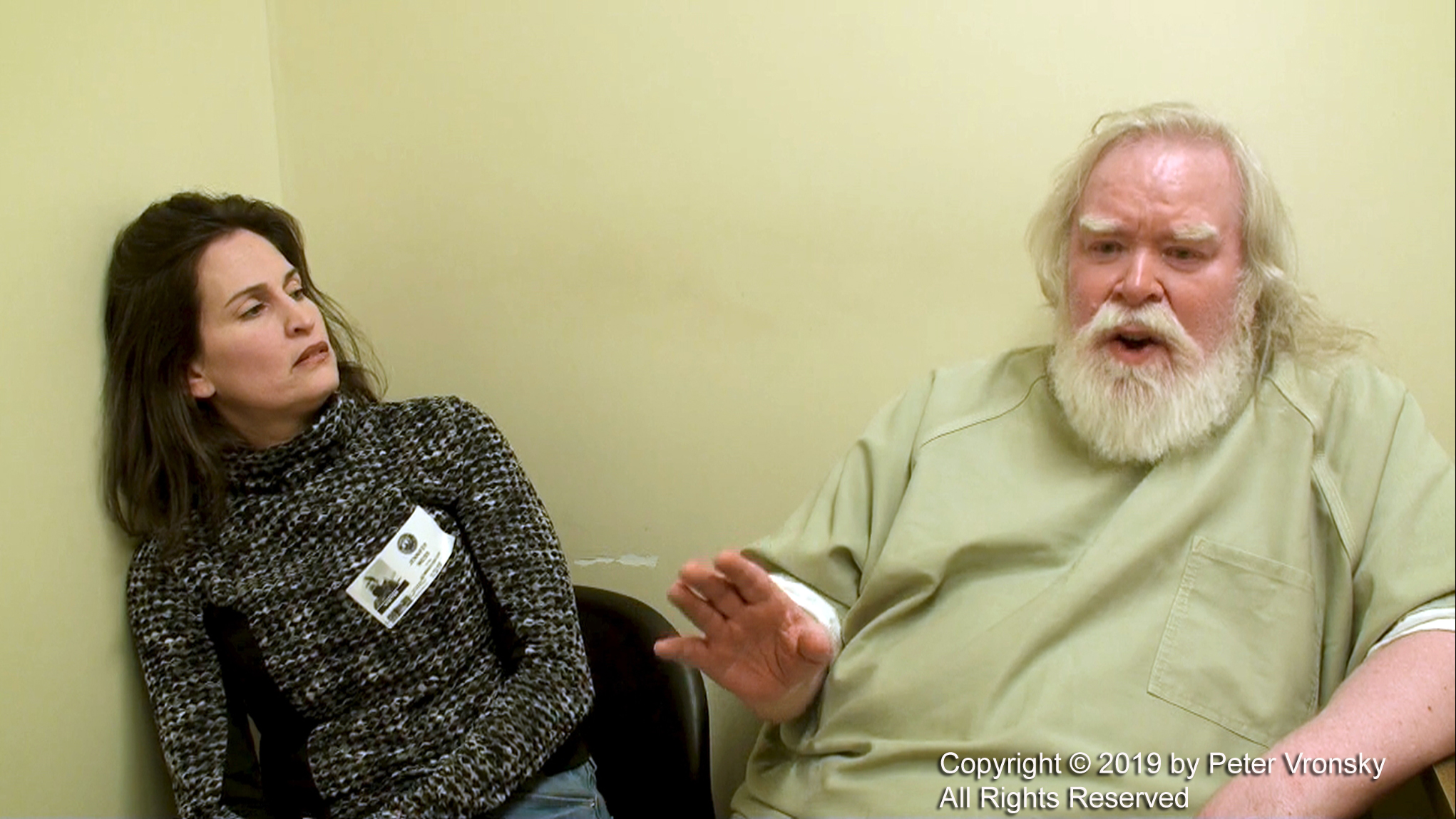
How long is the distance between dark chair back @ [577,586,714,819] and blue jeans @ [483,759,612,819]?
0.31 ft

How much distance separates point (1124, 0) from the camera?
1.66m

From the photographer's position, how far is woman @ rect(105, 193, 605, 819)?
1554 mm

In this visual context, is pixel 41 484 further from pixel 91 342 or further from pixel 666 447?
pixel 666 447

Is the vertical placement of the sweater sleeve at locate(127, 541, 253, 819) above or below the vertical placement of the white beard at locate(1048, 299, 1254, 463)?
below

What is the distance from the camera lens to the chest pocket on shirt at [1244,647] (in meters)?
1.34

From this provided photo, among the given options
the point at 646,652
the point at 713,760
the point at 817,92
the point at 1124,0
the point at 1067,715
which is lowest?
the point at 713,760

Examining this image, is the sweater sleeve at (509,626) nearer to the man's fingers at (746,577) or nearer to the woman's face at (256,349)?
the woman's face at (256,349)

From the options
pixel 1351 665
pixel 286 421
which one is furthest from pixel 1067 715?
pixel 286 421

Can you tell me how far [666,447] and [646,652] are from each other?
402 millimetres

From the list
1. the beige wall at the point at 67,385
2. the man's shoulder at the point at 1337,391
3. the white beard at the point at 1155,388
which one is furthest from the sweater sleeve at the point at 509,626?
the man's shoulder at the point at 1337,391

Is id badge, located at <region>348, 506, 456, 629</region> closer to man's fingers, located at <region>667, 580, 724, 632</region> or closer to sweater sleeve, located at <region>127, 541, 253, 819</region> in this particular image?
sweater sleeve, located at <region>127, 541, 253, 819</region>

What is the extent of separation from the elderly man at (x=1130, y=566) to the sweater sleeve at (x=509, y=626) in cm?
25

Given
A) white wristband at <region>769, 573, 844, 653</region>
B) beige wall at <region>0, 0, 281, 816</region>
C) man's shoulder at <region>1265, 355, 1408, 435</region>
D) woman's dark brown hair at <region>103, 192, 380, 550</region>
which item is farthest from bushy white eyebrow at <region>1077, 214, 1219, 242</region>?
beige wall at <region>0, 0, 281, 816</region>

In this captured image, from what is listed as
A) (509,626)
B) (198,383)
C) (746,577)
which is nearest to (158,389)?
(198,383)
